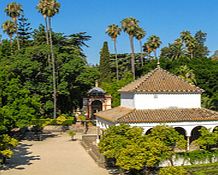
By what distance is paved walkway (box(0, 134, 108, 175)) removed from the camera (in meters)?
29.2

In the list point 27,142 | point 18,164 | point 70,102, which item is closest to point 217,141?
point 18,164

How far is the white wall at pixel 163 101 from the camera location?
34.4m

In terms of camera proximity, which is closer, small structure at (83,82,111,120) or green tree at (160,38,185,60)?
small structure at (83,82,111,120)

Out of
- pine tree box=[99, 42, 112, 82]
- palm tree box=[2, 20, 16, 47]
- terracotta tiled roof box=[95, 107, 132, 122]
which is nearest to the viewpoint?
terracotta tiled roof box=[95, 107, 132, 122]

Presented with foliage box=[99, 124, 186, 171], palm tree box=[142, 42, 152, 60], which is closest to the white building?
foliage box=[99, 124, 186, 171]

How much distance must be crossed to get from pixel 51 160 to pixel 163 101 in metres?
10.8

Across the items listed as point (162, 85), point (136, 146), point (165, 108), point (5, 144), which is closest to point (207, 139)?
point (165, 108)

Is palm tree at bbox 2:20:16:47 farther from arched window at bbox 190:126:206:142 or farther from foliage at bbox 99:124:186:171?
foliage at bbox 99:124:186:171

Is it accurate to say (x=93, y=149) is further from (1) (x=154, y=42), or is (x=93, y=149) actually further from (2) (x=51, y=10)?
(1) (x=154, y=42)

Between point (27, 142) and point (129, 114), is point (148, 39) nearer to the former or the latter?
point (27, 142)

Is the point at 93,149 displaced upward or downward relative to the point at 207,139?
downward

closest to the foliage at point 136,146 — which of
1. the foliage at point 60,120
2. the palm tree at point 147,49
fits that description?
the foliage at point 60,120

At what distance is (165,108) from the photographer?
34719 millimetres

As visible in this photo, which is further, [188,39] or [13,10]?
[188,39]
